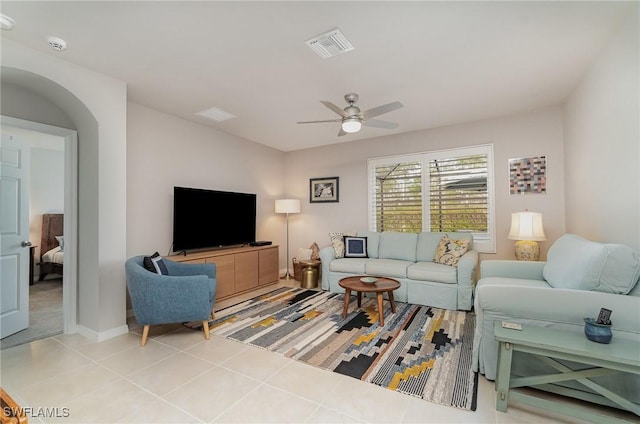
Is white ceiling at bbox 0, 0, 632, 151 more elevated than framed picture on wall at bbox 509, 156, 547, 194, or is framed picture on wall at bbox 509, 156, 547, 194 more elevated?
white ceiling at bbox 0, 0, 632, 151

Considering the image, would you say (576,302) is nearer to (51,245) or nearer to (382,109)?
(382,109)

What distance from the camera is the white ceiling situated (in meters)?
1.98

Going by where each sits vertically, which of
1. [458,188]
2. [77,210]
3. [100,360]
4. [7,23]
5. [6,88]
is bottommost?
[100,360]

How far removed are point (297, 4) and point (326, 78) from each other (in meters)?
1.02

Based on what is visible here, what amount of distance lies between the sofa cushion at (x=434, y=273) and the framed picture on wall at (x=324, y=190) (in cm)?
217

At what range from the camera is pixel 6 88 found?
2.61 meters

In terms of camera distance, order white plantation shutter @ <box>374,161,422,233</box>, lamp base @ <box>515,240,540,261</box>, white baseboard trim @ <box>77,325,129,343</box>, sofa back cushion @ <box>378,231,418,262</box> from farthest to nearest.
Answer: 1. white plantation shutter @ <box>374,161,422,233</box>
2. sofa back cushion @ <box>378,231,418,262</box>
3. lamp base @ <box>515,240,540,261</box>
4. white baseboard trim @ <box>77,325,129,343</box>

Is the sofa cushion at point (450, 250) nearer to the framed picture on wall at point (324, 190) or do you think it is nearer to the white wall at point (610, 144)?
the white wall at point (610, 144)

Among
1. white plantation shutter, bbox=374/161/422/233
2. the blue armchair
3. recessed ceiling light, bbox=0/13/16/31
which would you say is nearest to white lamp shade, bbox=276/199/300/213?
white plantation shutter, bbox=374/161/422/233

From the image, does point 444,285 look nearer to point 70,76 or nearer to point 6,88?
point 70,76

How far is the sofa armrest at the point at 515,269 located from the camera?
2990mm

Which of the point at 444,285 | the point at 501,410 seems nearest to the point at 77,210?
the point at 501,410

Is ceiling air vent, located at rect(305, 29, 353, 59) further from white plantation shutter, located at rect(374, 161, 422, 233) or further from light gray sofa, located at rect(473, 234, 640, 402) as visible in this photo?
white plantation shutter, located at rect(374, 161, 422, 233)

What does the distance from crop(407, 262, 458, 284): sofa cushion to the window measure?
902 mm
